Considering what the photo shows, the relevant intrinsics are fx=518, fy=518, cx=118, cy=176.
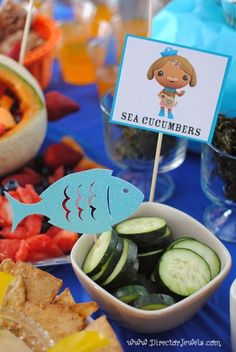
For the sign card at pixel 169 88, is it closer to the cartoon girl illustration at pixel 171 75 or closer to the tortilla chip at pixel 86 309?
the cartoon girl illustration at pixel 171 75

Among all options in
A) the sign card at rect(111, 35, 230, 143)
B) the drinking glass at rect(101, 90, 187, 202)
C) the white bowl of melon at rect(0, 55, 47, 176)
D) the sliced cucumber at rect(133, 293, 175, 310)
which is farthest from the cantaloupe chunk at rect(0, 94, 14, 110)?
the sliced cucumber at rect(133, 293, 175, 310)

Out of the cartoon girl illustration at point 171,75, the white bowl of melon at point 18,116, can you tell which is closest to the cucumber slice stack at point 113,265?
the cartoon girl illustration at point 171,75

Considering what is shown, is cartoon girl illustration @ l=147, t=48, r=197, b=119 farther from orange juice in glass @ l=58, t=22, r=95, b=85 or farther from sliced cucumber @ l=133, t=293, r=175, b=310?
orange juice in glass @ l=58, t=22, r=95, b=85

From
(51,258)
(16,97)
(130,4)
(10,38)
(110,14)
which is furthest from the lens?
(130,4)

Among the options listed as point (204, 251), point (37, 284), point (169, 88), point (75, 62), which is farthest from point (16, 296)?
point (75, 62)

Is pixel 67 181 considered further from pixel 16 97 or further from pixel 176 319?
pixel 16 97

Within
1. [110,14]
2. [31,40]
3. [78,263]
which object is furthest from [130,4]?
[78,263]
